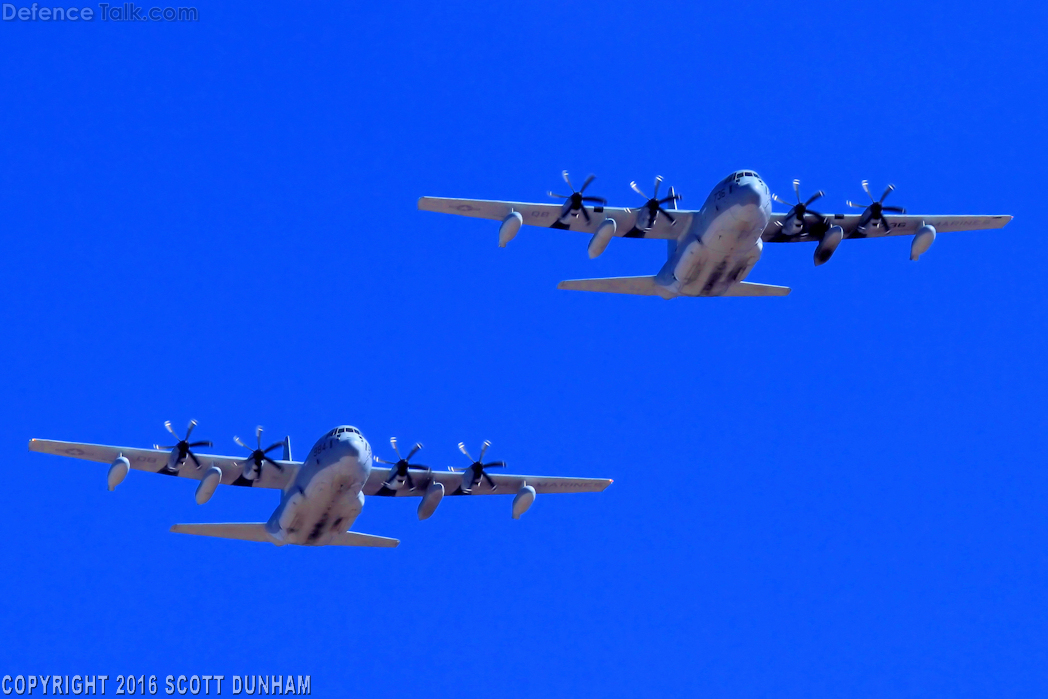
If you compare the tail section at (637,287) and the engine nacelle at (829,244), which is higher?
the engine nacelle at (829,244)

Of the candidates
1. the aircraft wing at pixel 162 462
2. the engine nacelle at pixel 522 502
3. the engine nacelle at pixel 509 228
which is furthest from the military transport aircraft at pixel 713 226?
the aircraft wing at pixel 162 462

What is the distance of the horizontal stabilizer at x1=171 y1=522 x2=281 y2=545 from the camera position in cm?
5372

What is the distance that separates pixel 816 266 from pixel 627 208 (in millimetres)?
8627

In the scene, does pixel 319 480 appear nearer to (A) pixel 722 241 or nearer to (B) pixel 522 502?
(B) pixel 522 502

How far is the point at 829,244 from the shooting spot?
57.3m

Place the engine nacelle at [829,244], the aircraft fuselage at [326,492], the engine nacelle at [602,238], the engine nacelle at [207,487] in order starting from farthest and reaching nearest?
the engine nacelle at [829,244] → the engine nacelle at [602,238] → the engine nacelle at [207,487] → the aircraft fuselage at [326,492]

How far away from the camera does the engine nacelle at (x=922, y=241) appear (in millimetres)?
56562

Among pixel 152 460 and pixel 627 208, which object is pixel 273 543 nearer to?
pixel 152 460

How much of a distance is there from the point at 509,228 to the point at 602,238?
3794 mm

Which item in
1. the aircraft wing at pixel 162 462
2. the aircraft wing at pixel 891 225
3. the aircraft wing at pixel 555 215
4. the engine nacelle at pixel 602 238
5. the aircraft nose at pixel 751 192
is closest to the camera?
the aircraft nose at pixel 751 192

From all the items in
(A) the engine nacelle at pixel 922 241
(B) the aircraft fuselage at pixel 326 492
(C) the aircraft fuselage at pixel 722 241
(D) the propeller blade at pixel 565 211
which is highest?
(D) the propeller blade at pixel 565 211

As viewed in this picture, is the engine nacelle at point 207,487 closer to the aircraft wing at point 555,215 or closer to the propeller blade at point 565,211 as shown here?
the aircraft wing at point 555,215

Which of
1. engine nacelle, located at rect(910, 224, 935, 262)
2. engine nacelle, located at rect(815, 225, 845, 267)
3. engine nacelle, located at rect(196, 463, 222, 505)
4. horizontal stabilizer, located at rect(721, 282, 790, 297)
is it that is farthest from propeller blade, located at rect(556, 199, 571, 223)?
engine nacelle, located at rect(196, 463, 222, 505)

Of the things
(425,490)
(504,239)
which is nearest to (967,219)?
(504,239)
